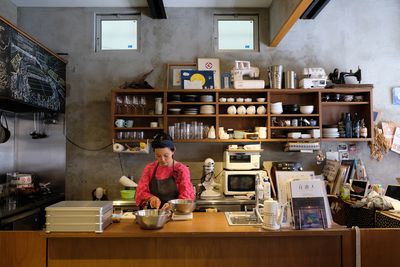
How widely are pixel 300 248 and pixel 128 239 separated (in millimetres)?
1168

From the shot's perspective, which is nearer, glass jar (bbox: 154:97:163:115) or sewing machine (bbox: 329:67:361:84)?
Answer: glass jar (bbox: 154:97:163:115)

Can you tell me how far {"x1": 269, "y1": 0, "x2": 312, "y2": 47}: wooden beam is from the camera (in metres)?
3.21

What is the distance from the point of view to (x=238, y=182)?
4.08 m

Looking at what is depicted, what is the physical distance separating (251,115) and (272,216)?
2.26 metres

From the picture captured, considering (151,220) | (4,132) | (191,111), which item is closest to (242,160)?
(191,111)

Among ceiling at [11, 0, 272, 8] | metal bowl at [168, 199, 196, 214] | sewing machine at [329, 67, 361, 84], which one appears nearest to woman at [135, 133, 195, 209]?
metal bowl at [168, 199, 196, 214]

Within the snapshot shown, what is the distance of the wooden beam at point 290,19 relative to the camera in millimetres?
3215

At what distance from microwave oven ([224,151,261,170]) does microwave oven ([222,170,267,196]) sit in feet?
0.18

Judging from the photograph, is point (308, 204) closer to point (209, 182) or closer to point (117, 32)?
point (209, 182)

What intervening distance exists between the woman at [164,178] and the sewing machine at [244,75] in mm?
1523

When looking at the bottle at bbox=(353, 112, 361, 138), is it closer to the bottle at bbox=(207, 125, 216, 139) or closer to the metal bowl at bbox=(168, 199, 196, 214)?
the bottle at bbox=(207, 125, 216, 139)

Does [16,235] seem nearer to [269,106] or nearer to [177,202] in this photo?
[177,202]

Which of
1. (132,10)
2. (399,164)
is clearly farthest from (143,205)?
(399,164)

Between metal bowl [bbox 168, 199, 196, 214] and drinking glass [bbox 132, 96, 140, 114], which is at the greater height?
drinking glass [bbox 132, 96, 140, 114]
